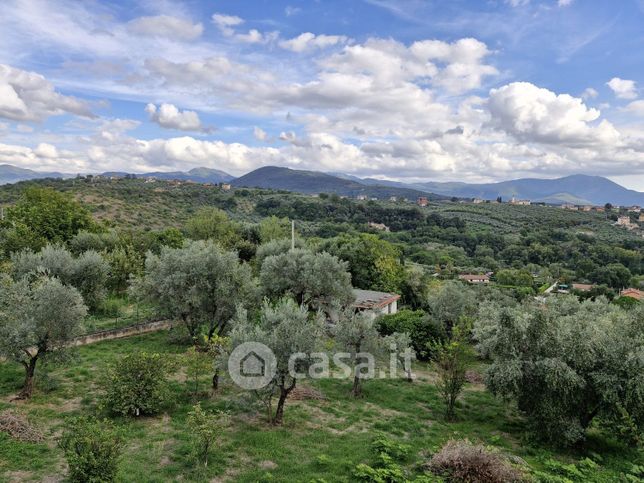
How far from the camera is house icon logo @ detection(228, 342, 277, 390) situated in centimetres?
1416

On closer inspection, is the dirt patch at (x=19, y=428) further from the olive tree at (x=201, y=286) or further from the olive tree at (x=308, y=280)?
the olive tree at (x=308, y=280)

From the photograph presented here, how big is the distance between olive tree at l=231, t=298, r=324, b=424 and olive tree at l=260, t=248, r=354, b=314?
11790 mm

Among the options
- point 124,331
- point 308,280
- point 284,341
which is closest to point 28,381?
point 284,341

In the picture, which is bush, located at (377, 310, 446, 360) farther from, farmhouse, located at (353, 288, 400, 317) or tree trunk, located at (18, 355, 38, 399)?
tree trunk, located at (18, 355, 38, 399)

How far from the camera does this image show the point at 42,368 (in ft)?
52.9

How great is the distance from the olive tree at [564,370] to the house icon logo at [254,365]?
325 inches

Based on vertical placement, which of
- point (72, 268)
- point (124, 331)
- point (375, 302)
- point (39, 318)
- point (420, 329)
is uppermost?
point (39, 318)

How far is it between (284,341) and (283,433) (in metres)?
3.15

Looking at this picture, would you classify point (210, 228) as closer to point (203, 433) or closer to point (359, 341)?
point (359, 341)

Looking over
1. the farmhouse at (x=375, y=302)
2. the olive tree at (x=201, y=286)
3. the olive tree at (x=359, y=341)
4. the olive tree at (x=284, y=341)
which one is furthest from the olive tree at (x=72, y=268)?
the farmhouse at (x=375, y=302)

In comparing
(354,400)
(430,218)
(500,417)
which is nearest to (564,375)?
(500,417)

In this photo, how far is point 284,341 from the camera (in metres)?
14.3

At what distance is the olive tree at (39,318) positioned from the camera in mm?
14695

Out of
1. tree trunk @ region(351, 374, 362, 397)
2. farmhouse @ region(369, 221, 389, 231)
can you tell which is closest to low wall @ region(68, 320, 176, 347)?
tree trunk @ region(351, 374, 362, 397)
